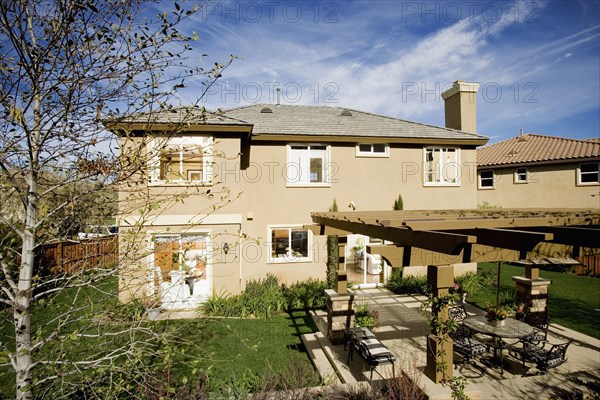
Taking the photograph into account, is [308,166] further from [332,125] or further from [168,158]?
[168,158]

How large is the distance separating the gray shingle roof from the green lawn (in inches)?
305

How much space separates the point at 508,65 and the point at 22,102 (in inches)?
577

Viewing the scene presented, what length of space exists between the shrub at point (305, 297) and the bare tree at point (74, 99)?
29.7 ft

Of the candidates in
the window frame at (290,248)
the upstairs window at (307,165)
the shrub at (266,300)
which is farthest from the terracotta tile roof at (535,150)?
the shrub at (266,300)

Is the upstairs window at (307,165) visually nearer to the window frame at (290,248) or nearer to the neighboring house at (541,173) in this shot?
the window frame at (290,248)

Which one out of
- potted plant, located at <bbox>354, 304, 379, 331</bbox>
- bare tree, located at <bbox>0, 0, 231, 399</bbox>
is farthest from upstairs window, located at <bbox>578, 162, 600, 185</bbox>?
bare tree, located at <bbox>0, 0, 231, 399</bbox>

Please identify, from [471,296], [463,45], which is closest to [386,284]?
[471,296]

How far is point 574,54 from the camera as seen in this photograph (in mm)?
13867

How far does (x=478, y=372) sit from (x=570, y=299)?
29.9 ft

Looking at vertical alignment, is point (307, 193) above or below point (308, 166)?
below

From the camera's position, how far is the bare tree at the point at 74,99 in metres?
3.02

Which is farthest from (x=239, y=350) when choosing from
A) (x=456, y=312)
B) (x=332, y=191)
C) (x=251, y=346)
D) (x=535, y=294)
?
(x=535, y=294)

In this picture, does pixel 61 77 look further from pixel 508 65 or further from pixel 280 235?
pixel 508 65

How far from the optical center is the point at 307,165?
1467 cm
